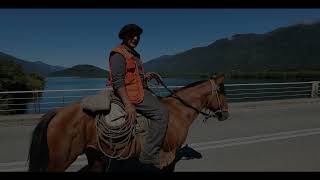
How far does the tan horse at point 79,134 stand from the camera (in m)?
4.18

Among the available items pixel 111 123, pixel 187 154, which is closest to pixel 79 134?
pixel 111 123

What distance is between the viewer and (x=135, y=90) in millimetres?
4828

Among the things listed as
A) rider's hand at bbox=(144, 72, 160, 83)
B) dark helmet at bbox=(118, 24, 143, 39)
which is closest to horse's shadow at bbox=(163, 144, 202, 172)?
rider's hand at bbox=(144, 72, 160, 83)

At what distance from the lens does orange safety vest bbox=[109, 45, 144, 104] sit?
4.65 metres

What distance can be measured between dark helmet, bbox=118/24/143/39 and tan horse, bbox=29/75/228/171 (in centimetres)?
99

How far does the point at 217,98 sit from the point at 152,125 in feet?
4.81

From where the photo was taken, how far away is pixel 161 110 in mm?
5016

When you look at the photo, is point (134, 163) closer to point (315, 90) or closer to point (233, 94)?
point (233, 94)

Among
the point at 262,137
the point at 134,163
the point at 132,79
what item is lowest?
the point at 262,137

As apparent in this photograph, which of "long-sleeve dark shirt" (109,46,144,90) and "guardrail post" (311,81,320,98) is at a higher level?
"long-sleeve dark shirt" (109,46,144,90)

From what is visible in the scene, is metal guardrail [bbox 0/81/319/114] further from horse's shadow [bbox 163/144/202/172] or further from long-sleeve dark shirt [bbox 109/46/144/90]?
long-sleeve dark shirt [bbox 109/46/144/90]

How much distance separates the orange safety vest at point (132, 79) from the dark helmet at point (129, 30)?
143 mm

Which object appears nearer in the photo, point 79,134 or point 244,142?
point 79,134

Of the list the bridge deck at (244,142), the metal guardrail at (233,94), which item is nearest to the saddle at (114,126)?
the bridge deck at (244,142)
